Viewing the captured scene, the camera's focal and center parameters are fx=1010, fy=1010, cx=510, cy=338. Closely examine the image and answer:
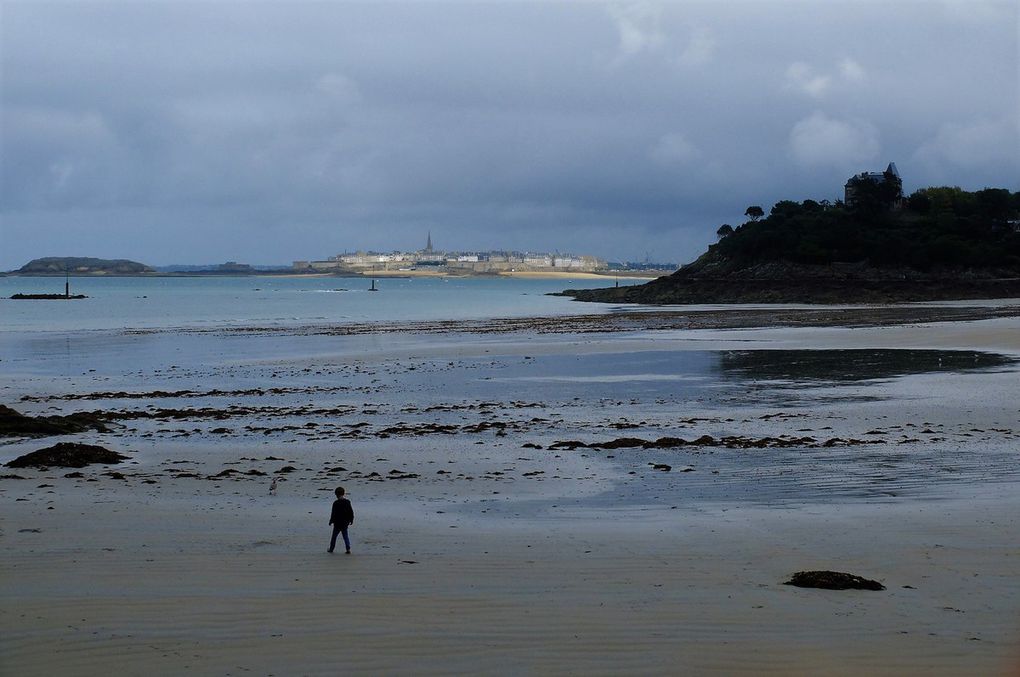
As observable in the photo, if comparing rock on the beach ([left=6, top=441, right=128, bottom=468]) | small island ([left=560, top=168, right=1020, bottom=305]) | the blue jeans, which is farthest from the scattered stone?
small island ([left=560, top=168, right=1020, bottom=305])

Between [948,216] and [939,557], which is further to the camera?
[948,216]

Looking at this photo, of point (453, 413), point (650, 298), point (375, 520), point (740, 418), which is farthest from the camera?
point (650, 298)

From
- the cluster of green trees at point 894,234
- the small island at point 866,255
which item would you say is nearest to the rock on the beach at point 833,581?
the small island at point 866,255

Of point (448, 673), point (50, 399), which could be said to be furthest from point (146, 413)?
point (448, 673)

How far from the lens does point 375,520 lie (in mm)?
10914

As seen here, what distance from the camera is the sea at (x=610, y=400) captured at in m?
13.8

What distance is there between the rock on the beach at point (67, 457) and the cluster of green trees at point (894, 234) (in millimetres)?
92812

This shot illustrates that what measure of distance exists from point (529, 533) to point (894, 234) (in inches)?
4003

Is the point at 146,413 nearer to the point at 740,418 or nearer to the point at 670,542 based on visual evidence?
the point at 740,418

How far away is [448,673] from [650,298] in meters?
91.6

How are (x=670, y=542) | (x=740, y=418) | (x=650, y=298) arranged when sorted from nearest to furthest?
(x=670, y=542), (x=740, y=418), (x=650, y=298)

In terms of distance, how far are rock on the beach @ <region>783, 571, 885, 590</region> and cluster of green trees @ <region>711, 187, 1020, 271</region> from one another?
94942 millimetres

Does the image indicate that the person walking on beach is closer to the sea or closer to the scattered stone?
the sea

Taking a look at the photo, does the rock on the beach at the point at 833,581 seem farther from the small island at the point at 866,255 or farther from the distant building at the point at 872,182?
the distant building at the point at 872,182
